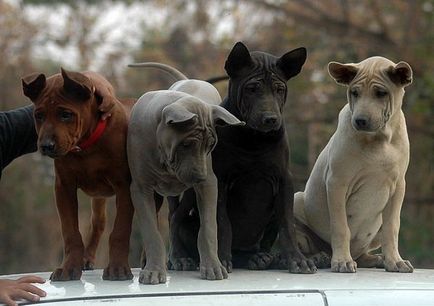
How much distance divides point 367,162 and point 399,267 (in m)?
0.43

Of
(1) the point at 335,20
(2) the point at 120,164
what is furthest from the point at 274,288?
(1) the point at 335,20

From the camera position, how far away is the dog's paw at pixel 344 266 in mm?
3691

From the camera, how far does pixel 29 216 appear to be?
15.2m

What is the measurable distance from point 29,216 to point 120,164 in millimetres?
11823

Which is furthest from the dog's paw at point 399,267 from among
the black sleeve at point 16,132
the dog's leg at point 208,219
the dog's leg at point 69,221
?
the black sleeve at point 16,132

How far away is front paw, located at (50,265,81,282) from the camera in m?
3.47

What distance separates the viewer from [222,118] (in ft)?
11.3

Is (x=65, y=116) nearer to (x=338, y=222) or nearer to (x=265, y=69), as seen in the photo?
(x=265, y=69)

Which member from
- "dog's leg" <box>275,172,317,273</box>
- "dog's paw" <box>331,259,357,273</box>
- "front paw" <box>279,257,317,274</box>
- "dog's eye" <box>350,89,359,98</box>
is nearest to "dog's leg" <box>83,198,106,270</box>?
"dog's leg" <box>275,172,317,273</box>

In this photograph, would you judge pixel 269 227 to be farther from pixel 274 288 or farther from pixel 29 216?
pixel 29 216

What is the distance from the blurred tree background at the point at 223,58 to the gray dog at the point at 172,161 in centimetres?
790

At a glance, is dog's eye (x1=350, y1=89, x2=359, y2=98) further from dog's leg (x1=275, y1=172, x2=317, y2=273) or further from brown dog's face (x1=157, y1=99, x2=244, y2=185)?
brown dog's face (x1=157, y1=99, x2=244, y2=185)

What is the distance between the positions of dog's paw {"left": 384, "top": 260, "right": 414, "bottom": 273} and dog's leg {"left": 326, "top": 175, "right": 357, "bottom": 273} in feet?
0.46

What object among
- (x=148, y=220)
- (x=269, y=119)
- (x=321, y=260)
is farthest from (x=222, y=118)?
(x=321, y=260)
